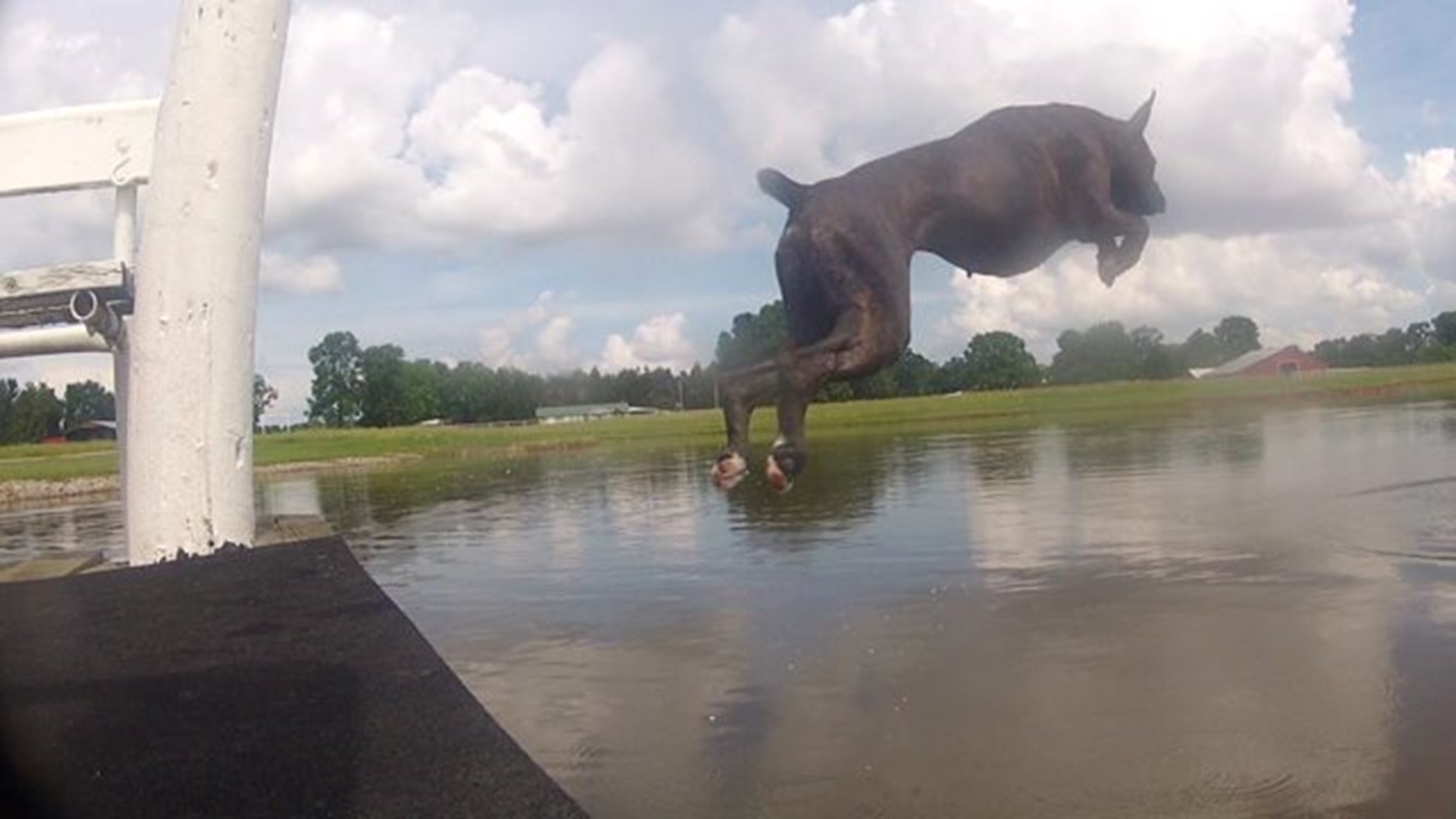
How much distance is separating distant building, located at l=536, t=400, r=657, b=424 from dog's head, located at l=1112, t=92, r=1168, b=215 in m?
1.16

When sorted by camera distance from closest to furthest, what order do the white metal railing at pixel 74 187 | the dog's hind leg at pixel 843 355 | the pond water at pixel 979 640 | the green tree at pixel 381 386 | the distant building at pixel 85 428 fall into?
the dog's hind leg at pixel 843 355, the green tree at pixel 381 386, the white metal railing at pixel 74 187, the pond water at pixel 979 640, the distant building at pixel 85 428

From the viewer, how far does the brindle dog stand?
2.54 m

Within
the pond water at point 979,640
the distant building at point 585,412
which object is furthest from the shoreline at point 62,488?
the distant building at point 585,412

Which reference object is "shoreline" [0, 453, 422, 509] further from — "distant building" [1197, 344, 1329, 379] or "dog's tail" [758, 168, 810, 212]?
"dog's tail" [758, 168, 810, 212]

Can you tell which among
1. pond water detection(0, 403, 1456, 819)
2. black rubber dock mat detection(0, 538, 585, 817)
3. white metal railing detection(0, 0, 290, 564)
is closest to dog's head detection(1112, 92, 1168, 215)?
pond water detection(0, 403, 1456, 819)

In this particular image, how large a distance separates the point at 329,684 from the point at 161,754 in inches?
33.9

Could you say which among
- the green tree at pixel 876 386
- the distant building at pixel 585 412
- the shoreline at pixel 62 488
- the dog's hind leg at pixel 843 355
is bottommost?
the shoreline at pixel 62 488

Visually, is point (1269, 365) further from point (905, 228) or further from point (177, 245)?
point (177, 245)

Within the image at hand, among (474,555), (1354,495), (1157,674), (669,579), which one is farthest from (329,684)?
(1354,495)

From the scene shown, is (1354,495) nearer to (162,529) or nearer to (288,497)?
(162,529)

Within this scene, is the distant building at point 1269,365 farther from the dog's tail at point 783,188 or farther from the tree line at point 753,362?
the dog's tail at point 783,188

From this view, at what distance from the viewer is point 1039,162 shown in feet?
9.12

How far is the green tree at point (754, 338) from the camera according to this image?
272 centimetres

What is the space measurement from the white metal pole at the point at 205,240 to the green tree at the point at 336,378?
15.5 feet
